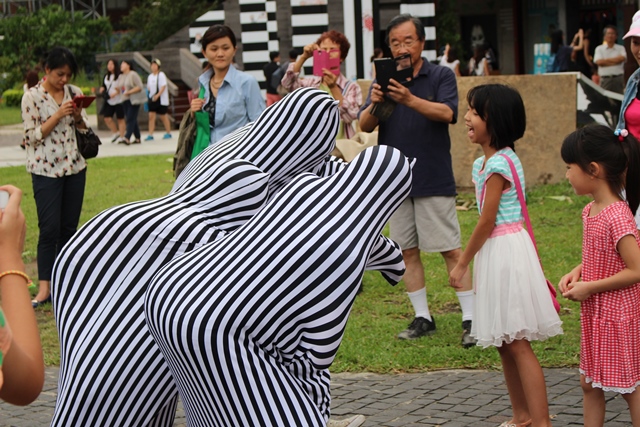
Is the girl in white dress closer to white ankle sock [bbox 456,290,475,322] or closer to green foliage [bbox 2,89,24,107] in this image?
white ankle sock [bbox 456,290,475,322]

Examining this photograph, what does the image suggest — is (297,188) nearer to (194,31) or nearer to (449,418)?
(449,418)

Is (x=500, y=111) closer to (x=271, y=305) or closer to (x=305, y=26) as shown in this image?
(x=271, y=305)

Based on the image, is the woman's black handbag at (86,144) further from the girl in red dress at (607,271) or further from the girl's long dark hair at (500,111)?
the girl in red dress at (607,271)

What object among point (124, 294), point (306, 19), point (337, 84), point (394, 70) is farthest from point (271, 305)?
point (306, 19)

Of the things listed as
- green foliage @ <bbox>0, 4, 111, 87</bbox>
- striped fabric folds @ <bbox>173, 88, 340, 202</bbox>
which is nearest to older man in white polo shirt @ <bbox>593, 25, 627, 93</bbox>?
striped fabric folds @ <bbox>173, 88, 340, 202</bbox>

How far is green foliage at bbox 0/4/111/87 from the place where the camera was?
3278 cm

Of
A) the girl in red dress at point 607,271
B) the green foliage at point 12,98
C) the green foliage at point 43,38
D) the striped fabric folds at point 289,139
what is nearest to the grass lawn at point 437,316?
the girl in red dress at point 607,271

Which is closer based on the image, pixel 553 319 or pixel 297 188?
Answer: pixel 297 188

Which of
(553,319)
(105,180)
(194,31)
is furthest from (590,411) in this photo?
(194,31)

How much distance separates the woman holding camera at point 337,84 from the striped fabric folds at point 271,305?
15.0 feet

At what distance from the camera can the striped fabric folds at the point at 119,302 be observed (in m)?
3.10

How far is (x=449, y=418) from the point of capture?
489 cm

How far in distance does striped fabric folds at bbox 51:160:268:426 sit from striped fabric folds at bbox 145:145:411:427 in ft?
0.70

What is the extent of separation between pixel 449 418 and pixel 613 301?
1.18 meters
